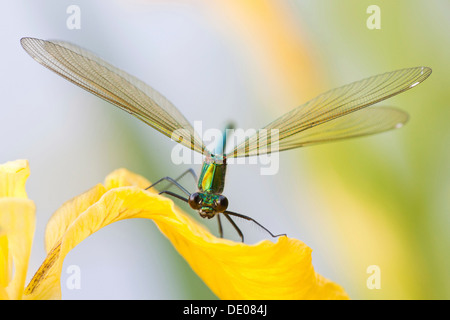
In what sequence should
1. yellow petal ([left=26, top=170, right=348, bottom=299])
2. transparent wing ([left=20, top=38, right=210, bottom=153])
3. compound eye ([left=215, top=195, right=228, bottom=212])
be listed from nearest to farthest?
yellow petal ([left=26, top=170, right=348, bottom=299]) < transparent wing ([left=20, top=38, right=210, bottom=153]) < compound eye ([left=215, top=195, right=228, bottom=212])

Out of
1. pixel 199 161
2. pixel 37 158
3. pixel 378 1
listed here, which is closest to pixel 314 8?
pixel 378 1

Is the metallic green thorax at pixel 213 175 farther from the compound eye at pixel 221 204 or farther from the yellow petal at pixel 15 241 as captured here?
the yellow petal at pixel 15 241

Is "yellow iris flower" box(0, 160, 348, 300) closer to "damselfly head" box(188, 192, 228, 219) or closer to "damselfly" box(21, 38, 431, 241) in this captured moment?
"damselfly" box(21, 38, 431, 241)

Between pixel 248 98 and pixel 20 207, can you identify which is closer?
pixel 20 207

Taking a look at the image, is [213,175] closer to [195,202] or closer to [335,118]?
[195,202]

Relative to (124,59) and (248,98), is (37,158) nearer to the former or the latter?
(124,59)

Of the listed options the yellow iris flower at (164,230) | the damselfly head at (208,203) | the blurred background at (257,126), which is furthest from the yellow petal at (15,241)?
the damselfly head at (208,203)

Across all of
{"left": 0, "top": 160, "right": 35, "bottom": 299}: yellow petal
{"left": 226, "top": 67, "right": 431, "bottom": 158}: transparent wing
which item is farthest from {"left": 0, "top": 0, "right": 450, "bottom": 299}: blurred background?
{"left": 0, "top": 160, "right": 35, "bottom": 299}: yellow petal
